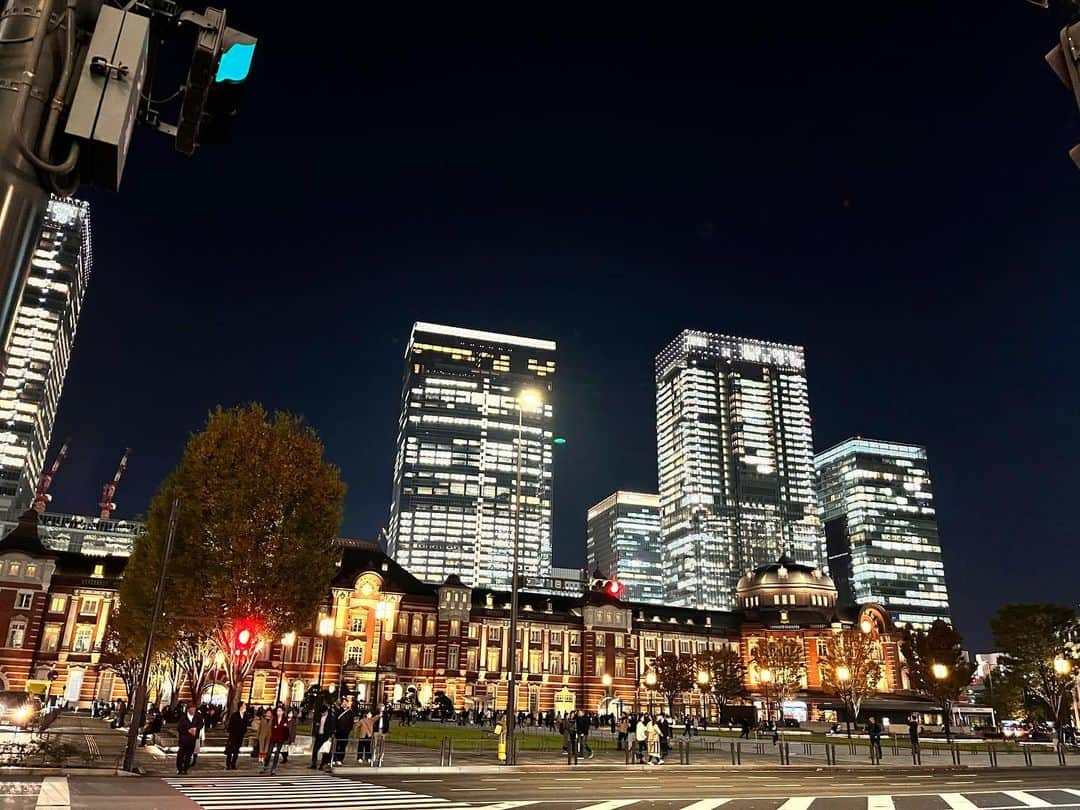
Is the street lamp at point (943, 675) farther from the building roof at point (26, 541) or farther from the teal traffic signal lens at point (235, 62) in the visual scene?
the building roof at point (26, 541)

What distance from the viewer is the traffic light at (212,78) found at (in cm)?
460

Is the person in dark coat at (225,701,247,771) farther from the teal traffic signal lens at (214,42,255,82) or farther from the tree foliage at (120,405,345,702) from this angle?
the teal traffic signal lens at (214,42,255,82)

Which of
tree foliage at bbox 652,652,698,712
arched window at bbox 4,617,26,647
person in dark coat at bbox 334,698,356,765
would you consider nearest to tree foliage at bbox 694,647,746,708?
tree foliage at bbox 652,652,698,712

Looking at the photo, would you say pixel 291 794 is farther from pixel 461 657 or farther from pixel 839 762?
pixel 461 657

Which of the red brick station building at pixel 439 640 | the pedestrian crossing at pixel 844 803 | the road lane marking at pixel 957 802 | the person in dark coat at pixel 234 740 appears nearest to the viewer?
the pedestrian crossing at pixel 844 803

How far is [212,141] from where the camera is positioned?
5.16m

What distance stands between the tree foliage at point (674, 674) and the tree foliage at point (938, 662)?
22.0 meters

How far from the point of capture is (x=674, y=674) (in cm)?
7956

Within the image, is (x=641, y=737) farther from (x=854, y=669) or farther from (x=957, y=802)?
(x=854, y=669)

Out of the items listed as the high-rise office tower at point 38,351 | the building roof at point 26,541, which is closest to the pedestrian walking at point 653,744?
the building roof at point 26,541

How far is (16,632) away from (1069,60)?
90769mm

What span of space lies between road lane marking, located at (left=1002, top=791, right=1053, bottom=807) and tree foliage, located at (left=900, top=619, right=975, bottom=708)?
56.4 m

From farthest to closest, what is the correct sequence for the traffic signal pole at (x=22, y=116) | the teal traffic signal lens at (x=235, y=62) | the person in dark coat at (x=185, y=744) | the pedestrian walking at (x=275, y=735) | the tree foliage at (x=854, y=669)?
the tree foliage at (x=854, y=669) < the pedestrian walking at (x=275, y=735) < the person in dark coat at (x=185, y=744) < the teal traffic signal lens at (x=235, y=62) < the traffic signal pole at (x=22, y=116)

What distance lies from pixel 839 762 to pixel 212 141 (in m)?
41.2
